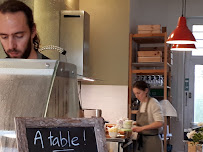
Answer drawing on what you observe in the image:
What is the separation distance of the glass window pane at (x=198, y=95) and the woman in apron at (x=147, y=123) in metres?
3.18

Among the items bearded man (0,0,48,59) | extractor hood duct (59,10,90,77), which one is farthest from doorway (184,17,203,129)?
bearded man (0,0,48,59)

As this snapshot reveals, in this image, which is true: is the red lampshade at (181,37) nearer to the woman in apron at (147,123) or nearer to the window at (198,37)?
the woman in apron at (147,123)

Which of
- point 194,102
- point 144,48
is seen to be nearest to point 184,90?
point 194,102

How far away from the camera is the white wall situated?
22.3 feet

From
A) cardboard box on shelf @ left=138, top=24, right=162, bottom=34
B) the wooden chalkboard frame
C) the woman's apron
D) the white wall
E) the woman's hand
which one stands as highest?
cardboard box on shelf @ left=138, top=24, right=162, bottom=34

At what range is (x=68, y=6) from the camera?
6363 millimetres

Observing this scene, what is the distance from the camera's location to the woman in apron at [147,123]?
5.76 m

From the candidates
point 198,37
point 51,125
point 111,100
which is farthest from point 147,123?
point 51,125

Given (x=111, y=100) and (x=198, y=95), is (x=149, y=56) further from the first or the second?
(x=198, y=95)

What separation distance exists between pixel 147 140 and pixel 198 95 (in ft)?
10.9

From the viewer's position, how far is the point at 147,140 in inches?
231

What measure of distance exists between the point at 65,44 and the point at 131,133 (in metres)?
1.59

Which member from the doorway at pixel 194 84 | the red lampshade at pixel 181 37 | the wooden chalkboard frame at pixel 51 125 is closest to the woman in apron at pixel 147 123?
the red lampshade at pixel 181 37

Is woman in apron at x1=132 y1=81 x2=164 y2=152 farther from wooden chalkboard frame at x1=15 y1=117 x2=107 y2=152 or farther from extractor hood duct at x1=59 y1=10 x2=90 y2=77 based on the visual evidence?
wooden chalkboard frame at x1=15 y1=117 x2=107 y2=152
